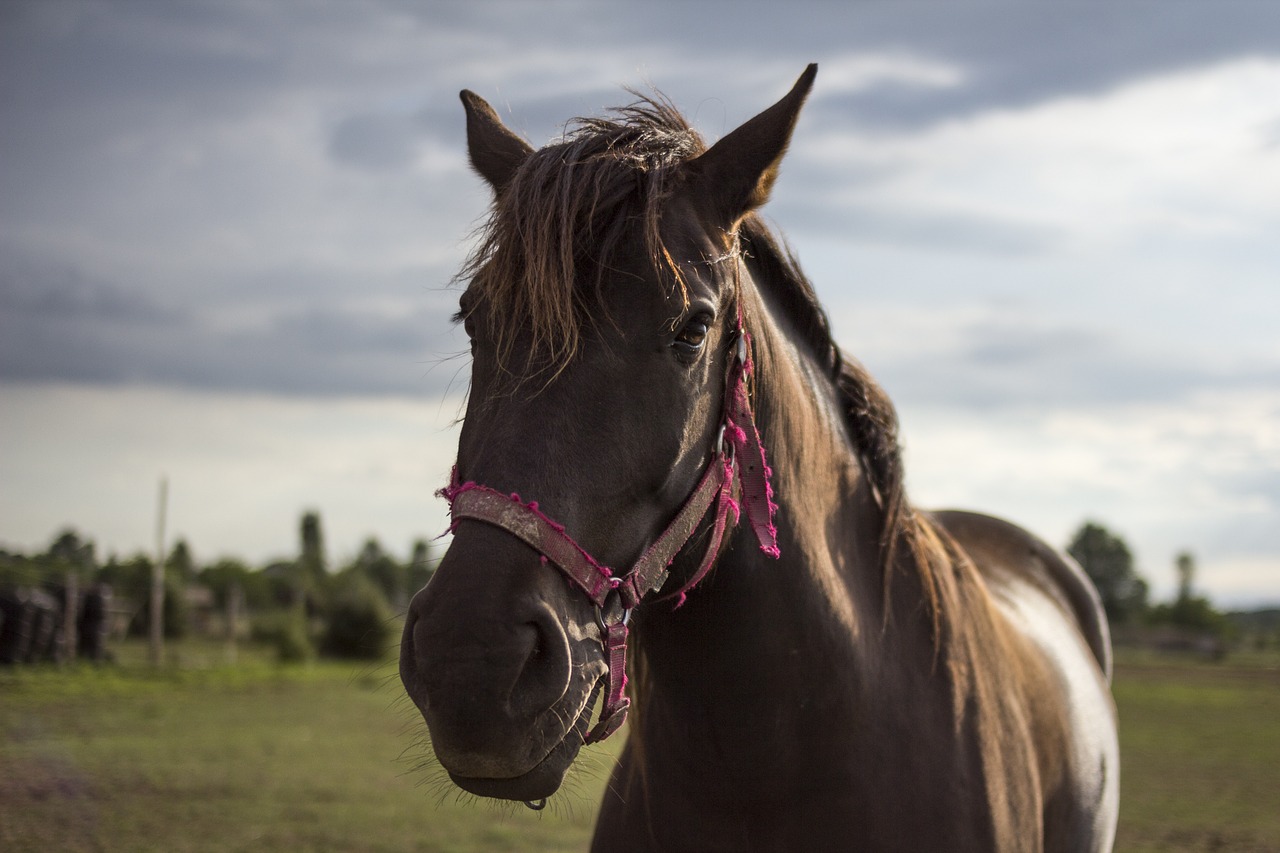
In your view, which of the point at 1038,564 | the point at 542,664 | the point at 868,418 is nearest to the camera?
the point at 542,664

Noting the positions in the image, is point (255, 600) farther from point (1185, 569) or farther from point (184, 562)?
point (1185, 569)

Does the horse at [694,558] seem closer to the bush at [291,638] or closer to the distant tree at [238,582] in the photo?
the bush at [291,638]

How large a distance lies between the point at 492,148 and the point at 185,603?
29805 mm

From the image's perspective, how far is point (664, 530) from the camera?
188 cm

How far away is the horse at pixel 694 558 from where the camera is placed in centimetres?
164

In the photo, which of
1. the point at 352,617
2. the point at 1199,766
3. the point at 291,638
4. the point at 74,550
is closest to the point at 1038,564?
the point at 1199,766

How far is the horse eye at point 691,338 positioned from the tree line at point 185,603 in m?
13.4

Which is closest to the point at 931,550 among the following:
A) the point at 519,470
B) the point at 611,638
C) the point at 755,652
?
the point at 755,652

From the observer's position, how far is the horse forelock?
1.82m

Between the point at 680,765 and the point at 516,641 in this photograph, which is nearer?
the point at 516,641

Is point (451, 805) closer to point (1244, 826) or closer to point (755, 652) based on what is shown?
point (1244, 826)

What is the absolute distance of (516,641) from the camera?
1553 millimetres

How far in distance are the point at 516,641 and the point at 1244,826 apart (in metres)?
9.17

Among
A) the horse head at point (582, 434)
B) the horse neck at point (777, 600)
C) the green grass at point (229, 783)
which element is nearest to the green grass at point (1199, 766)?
the green grass at point (229, 783)
